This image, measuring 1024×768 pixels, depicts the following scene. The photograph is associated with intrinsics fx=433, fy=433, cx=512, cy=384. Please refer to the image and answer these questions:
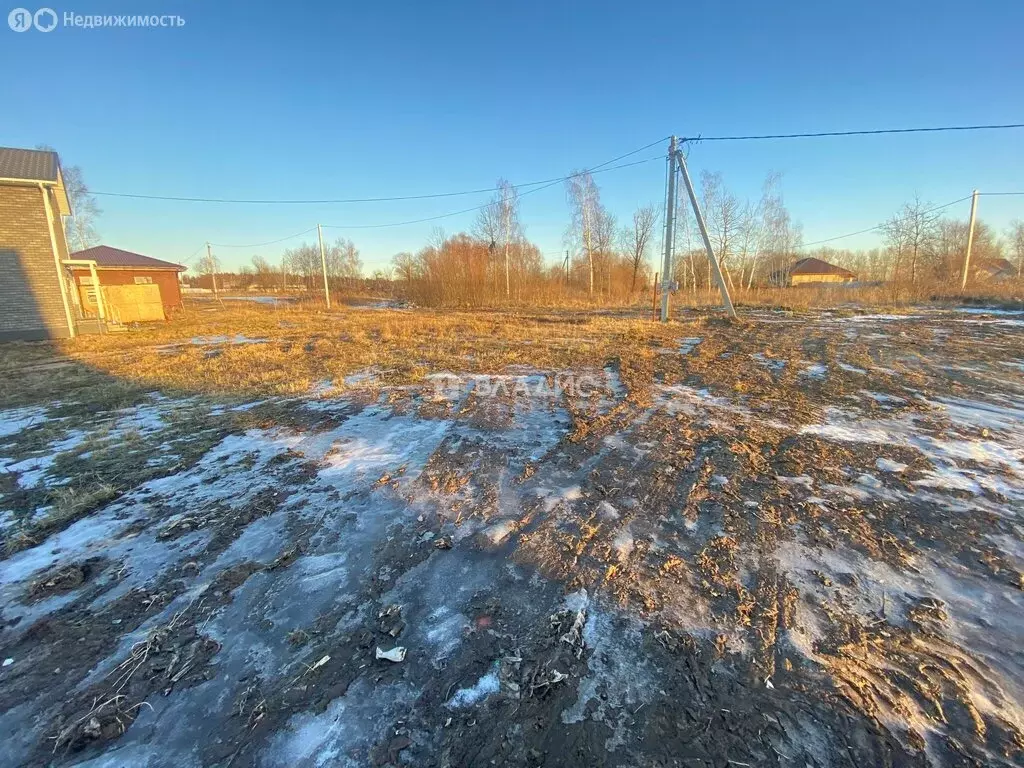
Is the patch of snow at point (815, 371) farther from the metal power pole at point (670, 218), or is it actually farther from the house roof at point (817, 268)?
the house roof at point (817, 268)

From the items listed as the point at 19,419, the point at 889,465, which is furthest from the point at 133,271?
the point at 889,465

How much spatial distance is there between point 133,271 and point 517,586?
105 ft

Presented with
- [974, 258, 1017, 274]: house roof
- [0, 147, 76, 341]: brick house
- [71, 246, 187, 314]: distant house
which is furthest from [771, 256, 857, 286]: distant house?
[0, 147, 76, 341]: brick house

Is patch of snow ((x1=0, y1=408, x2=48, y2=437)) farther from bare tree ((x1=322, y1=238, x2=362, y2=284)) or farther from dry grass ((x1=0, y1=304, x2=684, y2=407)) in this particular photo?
bare tree ((x1=322, y1=238, x2=362, y2=284))

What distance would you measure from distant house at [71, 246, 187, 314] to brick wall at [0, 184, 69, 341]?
1035cm

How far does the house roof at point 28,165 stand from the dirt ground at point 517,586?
13.2m

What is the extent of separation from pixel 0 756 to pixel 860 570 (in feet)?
13.7

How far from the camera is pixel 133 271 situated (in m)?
24.8

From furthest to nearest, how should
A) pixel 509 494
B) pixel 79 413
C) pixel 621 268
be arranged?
pixel 621 268 < pixel 79 413 < pixel 509 494

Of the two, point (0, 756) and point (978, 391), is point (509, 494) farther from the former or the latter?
point (978, 391)

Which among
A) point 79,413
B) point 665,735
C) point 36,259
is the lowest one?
point 665,735

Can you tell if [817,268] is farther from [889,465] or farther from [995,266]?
[889,465]

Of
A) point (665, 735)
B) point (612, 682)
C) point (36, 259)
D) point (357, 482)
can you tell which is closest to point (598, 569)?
A: point (612, 682)

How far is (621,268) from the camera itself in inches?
1559
